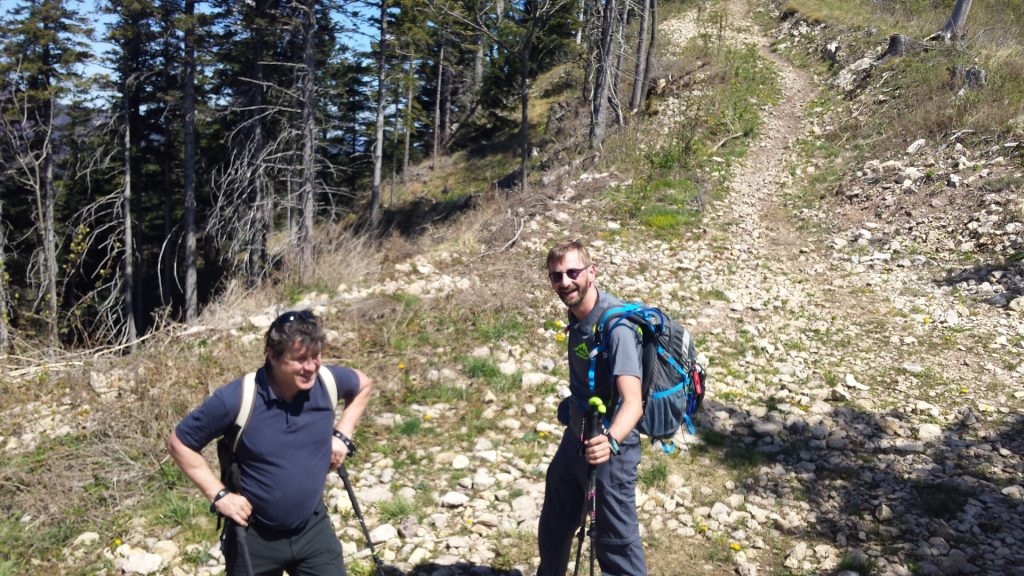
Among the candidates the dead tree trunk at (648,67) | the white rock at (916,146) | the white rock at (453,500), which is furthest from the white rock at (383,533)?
the dead tree trunk at (648,67)

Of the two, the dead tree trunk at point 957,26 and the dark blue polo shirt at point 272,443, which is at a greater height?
the dead tree trunk at point 957,26

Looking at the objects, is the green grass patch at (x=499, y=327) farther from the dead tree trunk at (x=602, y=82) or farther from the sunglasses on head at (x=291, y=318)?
the dead tree trunk at (x=602, y=82)

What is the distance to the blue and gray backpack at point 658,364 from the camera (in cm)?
309

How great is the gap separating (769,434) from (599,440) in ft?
11.6

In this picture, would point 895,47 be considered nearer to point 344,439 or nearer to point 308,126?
point 308,126

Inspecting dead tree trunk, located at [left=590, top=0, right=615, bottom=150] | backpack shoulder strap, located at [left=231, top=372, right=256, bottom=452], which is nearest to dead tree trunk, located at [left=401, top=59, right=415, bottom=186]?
dead tree trunk, located at [left=590, top=0, right=615, bottom=150]

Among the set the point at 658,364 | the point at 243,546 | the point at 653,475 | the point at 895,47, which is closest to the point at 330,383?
the point at 243,546

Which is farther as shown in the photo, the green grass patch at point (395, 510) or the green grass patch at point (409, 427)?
the green grass patch at point (409, 427)

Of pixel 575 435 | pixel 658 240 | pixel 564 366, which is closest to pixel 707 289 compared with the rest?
pixel 658 240

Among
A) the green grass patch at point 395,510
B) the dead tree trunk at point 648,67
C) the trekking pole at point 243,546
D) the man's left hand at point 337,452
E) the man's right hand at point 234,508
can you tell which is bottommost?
the green grass patch at point 395,510

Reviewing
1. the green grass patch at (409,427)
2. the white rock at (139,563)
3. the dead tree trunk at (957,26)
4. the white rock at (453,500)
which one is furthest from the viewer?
the dead tree trunk at (957,26)

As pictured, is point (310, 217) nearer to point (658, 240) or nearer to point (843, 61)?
point (658, 240)

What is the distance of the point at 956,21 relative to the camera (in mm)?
16812

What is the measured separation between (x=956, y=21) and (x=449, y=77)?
78.5ft
